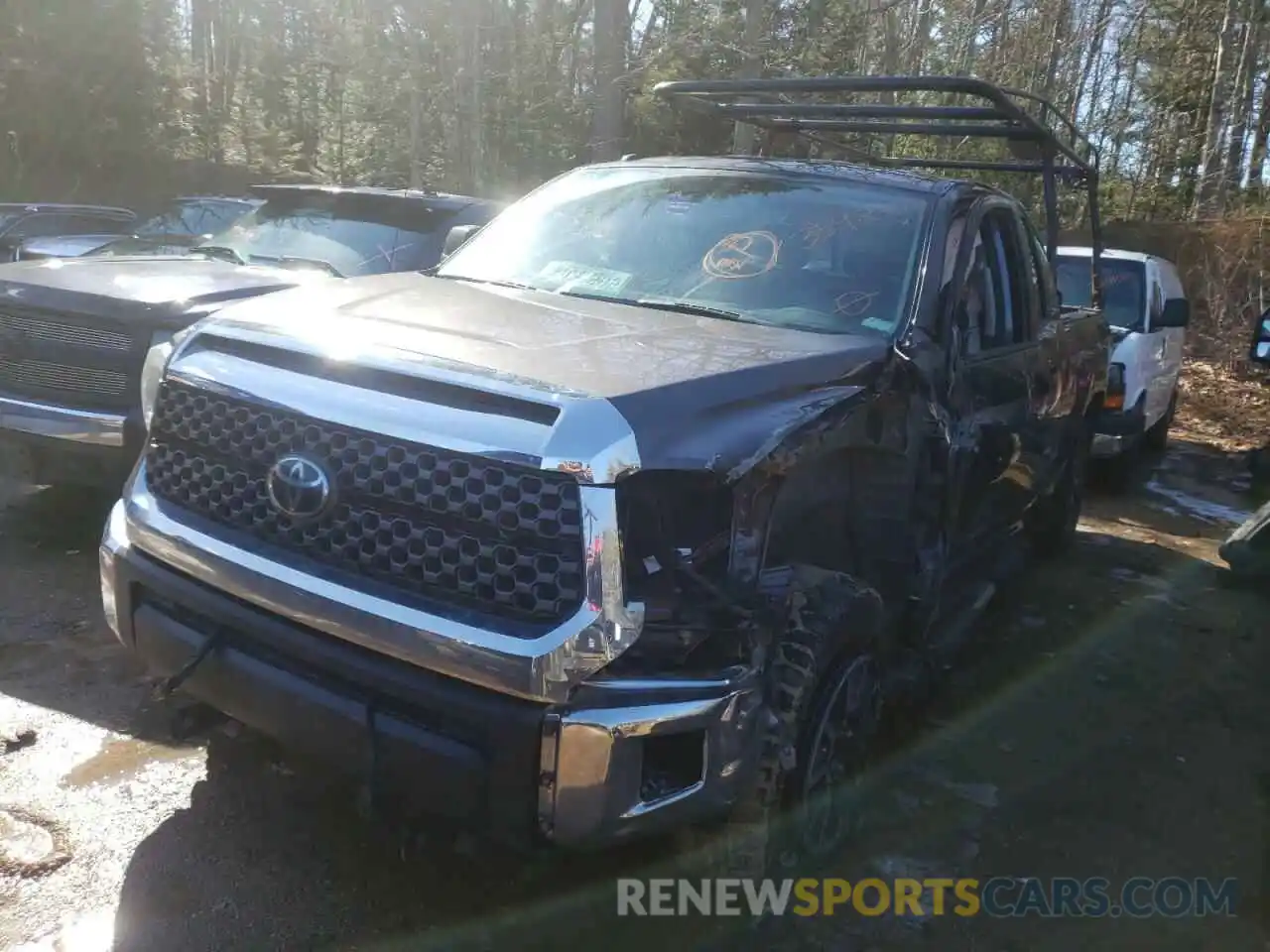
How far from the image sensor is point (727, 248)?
3938 millimetres

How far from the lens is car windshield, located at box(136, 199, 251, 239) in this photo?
918 cm

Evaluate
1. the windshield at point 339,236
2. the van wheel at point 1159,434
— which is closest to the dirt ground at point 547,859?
the windshield at point 339,236

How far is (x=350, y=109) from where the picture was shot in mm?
25422

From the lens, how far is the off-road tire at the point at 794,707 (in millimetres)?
2785

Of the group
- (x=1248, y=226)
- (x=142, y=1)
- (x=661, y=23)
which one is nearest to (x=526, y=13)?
(x=661, y=23)

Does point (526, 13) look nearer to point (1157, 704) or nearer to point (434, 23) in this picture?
point (434, 23)

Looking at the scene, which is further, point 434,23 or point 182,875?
point 434,23

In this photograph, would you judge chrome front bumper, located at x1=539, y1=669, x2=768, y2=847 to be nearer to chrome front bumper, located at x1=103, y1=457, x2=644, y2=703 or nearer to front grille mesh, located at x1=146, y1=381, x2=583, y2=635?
chrome front bumper, located at x1=103, y1=457, x2=644, y2=703

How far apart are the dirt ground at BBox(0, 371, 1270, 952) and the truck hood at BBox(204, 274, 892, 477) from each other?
3.81ft

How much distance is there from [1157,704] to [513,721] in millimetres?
3550

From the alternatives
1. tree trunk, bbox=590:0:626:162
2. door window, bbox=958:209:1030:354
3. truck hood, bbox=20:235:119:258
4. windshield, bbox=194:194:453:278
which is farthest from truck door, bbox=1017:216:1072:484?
tree trunk, bbox=590:0:626:162

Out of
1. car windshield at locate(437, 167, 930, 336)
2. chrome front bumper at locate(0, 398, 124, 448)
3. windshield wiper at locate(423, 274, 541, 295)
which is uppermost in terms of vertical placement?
car windshield at locate(437, 167, 930, 336)

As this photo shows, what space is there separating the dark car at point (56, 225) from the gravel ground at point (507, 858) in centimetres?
579

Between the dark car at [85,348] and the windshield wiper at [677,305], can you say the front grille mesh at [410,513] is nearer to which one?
the windshield wiper at [677,305]
